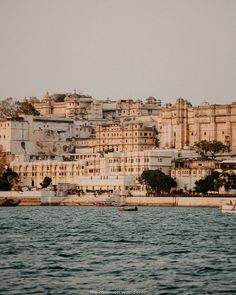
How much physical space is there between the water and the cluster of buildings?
56.5 m

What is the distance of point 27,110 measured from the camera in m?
170

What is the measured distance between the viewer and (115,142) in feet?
504

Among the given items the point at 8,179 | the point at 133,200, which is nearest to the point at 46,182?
the point at 8,179

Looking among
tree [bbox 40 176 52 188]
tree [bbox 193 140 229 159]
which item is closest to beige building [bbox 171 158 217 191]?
tree [bbox 193 140 229 159]

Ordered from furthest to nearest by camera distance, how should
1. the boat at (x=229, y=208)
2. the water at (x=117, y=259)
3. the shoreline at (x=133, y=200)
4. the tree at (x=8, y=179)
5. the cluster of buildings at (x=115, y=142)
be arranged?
the tree at (x=8, y=179)
the cluster of buildings at (x=115, y=142)
the shoreline at (x=133, y=200)
the boat at (x=229, y=208)
the water at (x=117, y=259)

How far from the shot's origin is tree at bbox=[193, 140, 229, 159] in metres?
136

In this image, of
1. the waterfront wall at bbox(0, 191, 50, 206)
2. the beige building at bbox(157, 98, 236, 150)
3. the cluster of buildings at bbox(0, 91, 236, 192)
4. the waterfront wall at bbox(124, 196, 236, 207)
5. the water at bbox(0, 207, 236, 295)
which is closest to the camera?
the water at bbox(0, 207, 236, 295)

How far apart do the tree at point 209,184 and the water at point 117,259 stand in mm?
43876

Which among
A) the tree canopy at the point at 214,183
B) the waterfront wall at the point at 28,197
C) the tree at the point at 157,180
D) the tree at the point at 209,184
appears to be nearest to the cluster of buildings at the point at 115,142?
the tree at the point at 157,180

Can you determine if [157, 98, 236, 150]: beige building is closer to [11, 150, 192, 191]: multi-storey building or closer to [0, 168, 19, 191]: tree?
[11, 150, 192, 191]: multi-storey building

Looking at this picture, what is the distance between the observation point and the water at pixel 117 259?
1417 inches

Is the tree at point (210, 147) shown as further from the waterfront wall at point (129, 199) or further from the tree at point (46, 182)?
the waterfront wall at point (129, 199)

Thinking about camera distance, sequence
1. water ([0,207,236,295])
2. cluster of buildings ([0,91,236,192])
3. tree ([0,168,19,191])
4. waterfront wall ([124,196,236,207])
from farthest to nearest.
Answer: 1. tree ([0,168,19,191])
2. cluster of buildings ([0,91,236,192])
3. waterfront wall ([124,196,236,207])
4. water ([0,207,236,295])

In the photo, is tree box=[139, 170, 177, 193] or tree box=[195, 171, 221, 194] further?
tree box=[139, 170, 177, 193]
